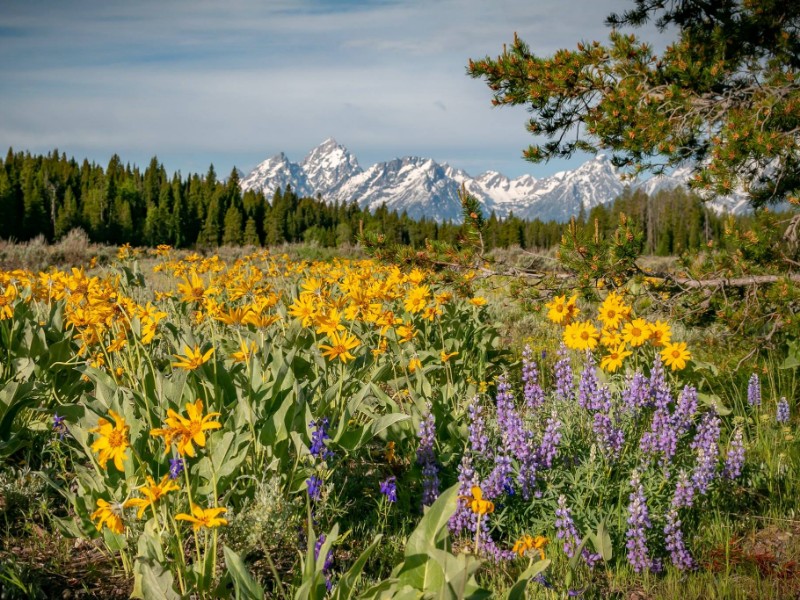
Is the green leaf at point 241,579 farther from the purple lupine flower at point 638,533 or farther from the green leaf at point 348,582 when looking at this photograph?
the purple lupine flower at point 638,533

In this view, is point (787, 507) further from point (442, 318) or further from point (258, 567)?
point (442, 318)

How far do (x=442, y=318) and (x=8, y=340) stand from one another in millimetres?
3297

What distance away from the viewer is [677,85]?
486 cm

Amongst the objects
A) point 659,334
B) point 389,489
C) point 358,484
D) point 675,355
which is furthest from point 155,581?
point 675,355

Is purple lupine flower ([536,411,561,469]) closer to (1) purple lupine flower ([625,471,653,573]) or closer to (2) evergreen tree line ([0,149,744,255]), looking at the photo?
(1) purple lupine flower ([625,471,653,573])

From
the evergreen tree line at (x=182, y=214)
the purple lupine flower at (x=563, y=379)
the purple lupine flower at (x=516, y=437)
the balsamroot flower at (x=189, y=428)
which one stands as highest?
the evergreen tree line at (x=182, y=214)

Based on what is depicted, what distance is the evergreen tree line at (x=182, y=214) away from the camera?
187 ft

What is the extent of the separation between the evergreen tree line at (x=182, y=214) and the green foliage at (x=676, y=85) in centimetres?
4667

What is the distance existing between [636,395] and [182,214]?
7371 centimetres

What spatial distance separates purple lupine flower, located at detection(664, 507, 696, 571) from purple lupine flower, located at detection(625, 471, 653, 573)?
0.08 meters

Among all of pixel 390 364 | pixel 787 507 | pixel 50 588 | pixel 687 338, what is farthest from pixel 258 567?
Answer: pixel 687 338

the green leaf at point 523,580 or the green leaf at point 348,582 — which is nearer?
the green leaf at point 523,580

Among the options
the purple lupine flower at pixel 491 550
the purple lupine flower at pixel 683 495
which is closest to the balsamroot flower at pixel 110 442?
the purple lupine flower at pixel 491 550

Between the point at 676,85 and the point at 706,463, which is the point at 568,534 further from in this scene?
the point at 676,85
